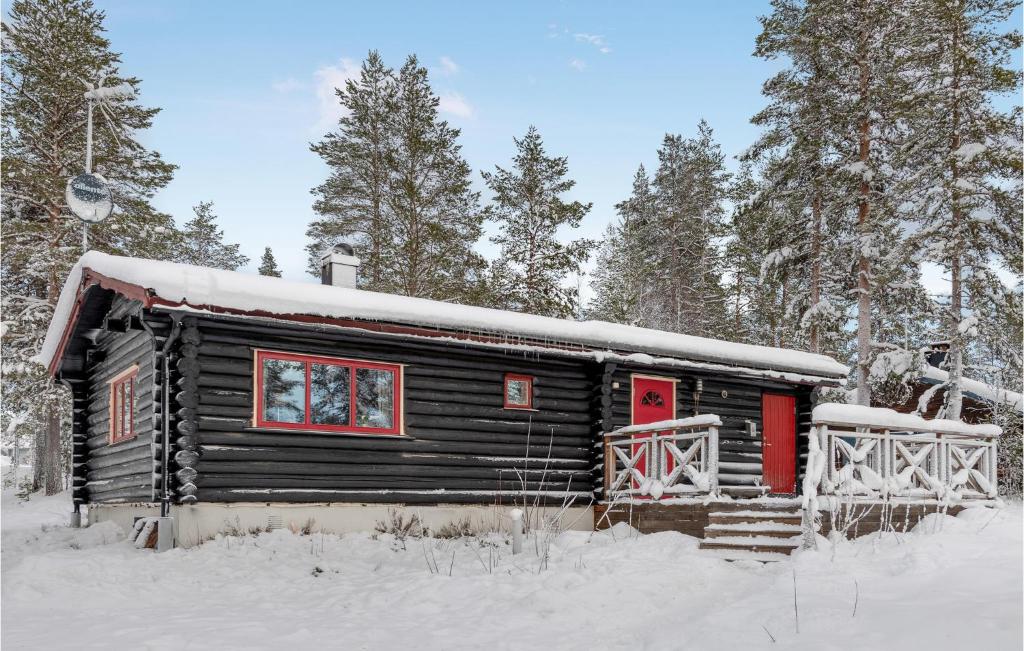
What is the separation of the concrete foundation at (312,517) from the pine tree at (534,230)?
1478 centimetres

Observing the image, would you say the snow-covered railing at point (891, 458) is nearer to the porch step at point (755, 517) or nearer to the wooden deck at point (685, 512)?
the porch step at point (755, 517)

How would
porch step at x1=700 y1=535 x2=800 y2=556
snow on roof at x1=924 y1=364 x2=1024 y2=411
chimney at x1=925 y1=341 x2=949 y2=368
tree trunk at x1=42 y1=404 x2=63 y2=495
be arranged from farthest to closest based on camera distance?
chimney at x1=925 y1=341 x2=949 y2=368, tree trunk at x1=42 y1=404 x2=63 y2=495, snow on roof at x1=924 y1=364 x2=1024 y2=411, porch step at x1=700 y1=535 x2=800 y2=556

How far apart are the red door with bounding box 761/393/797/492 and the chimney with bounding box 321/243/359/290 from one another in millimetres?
8126

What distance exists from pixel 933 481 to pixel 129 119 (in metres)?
23.2

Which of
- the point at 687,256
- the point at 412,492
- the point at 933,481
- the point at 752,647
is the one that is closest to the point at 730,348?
the point at 933,481

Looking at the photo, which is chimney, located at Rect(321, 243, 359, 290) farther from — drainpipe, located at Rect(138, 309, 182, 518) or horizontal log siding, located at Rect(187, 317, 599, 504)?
drainpipe, located at Rect(138, 309, 182, 518)

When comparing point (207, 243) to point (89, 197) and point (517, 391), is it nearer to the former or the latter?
point (89, 197)

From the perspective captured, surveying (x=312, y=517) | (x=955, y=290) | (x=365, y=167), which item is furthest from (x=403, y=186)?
(x=312, y=517)

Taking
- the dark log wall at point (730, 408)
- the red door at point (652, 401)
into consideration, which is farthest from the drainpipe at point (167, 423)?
the red door at point (652, 401)

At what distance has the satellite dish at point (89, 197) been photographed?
14444 millimetres

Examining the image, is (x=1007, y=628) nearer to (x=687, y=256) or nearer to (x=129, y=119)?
(x=129, y=119)

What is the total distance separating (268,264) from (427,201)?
56.1ft

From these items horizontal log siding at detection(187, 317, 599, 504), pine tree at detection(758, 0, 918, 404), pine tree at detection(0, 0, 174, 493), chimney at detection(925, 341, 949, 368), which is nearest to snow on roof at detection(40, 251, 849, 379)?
horizontal log siding at detection(187, 317, 599, 504)

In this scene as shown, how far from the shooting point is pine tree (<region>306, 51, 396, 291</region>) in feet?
85.7
